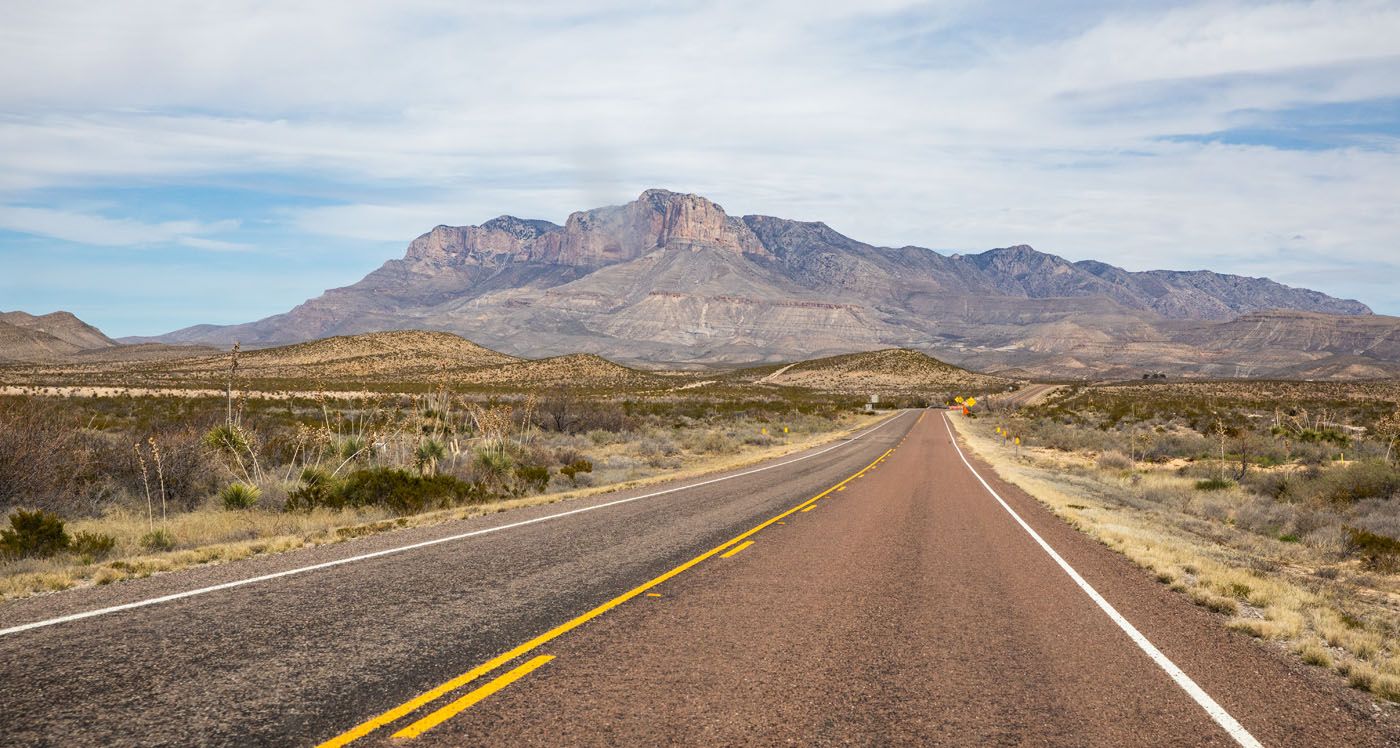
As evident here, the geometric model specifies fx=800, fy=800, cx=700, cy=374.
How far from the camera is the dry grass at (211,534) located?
912 centimetres

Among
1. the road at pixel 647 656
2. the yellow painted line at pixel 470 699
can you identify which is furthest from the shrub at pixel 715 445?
the yellow painted line at pixel 470 699

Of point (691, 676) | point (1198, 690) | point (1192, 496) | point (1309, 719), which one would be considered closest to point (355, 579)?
point (691, 676)

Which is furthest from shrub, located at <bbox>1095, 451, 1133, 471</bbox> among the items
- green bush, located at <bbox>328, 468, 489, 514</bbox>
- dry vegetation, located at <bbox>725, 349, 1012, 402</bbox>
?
dry vegetation, located at <bbox>725, 349, 1012, 402</bbox>

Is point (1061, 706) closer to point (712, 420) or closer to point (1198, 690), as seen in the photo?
point (1198, 690)

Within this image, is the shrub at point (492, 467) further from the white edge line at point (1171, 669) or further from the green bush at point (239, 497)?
the white edge line at point (1171, 669)

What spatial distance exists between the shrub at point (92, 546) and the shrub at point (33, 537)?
19cm

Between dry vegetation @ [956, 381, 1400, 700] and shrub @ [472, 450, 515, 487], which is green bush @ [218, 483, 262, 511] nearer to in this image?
shrub @ [472, 450, 515, 487]

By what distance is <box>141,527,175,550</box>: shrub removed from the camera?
11398 mm

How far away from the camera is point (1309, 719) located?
18.7 ft

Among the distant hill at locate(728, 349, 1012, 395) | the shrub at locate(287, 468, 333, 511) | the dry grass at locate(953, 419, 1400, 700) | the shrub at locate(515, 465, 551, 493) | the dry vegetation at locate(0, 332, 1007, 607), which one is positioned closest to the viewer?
the dry grass at locate(953, 419, 1400, 700)

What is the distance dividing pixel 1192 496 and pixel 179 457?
25411 mm

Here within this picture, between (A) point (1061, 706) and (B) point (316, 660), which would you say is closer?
(A) point (1061, 706)

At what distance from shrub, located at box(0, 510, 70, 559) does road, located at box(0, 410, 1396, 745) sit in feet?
9.83

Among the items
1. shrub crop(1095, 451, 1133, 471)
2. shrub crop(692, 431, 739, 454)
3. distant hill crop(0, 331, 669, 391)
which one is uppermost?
distant hill crop(0, 331, 669, 391)
